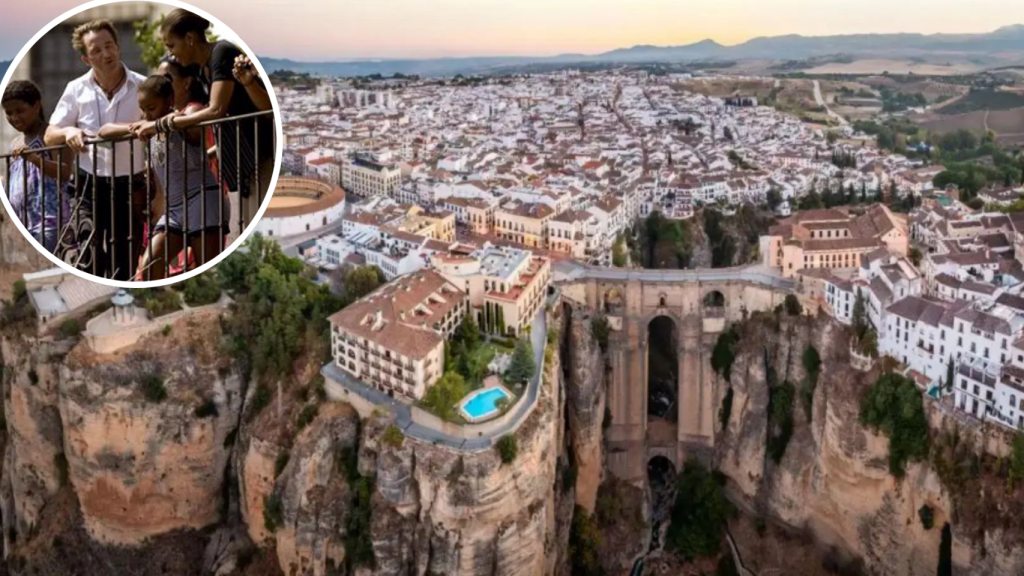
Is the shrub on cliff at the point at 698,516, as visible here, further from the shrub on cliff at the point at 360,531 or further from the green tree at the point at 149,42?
the green tree at the point at 149,42

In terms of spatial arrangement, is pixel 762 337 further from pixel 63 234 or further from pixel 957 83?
pixel 957 83

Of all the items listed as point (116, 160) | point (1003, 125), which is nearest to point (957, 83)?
point (1003, 125)

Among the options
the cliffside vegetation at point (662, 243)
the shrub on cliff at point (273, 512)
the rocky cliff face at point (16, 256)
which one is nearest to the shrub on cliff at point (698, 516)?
the cliffside vegetation at point (662, 243)

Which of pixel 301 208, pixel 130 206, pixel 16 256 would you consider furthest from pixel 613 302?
pixel 130 206

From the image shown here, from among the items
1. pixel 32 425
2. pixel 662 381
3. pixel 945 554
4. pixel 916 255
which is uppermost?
pixel 916 255

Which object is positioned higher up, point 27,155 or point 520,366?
point 27,155

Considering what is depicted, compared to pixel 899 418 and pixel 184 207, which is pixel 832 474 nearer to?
pixel 899 418
